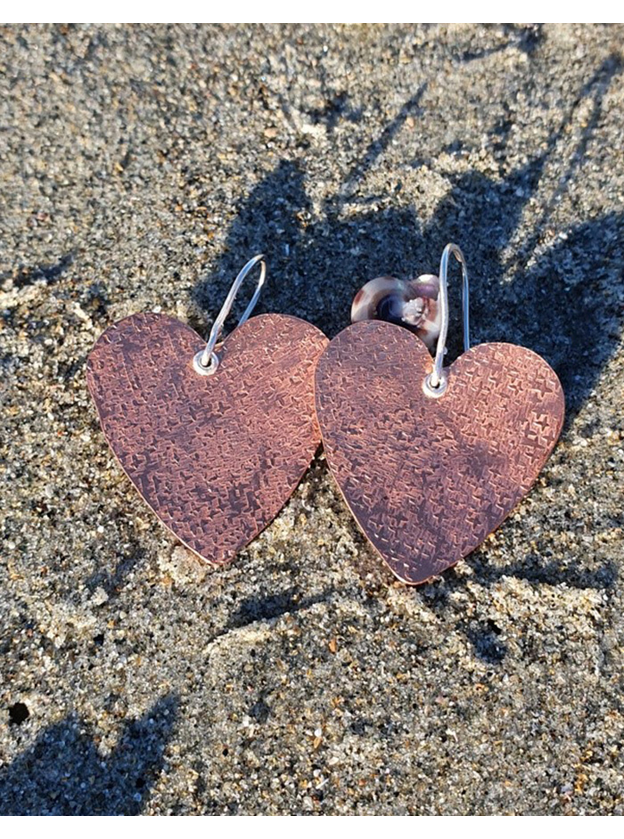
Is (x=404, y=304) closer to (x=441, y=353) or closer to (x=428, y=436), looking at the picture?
(x=441, y=353)

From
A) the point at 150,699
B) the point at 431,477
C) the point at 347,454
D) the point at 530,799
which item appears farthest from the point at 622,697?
the point at 150,699

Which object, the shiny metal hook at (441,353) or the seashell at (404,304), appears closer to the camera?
the shiny metal hook at (441,353)

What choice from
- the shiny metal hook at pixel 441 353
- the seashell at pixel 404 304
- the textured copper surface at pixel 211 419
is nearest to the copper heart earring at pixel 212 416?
the textured copper surface at pixel 211 419

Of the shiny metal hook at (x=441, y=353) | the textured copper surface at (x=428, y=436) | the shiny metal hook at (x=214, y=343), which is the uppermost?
the shiny metal hook at (x=214, y=343)

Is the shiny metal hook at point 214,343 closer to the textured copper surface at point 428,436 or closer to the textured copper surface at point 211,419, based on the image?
the textured copper surface at point 211,419

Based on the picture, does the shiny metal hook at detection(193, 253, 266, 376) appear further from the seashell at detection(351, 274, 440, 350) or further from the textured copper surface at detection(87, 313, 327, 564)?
the seashell at detection(351, 274, 440, 350)

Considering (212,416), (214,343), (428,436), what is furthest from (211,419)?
(428,436)

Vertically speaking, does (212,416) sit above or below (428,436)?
above

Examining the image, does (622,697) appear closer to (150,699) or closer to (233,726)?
(233,726)
